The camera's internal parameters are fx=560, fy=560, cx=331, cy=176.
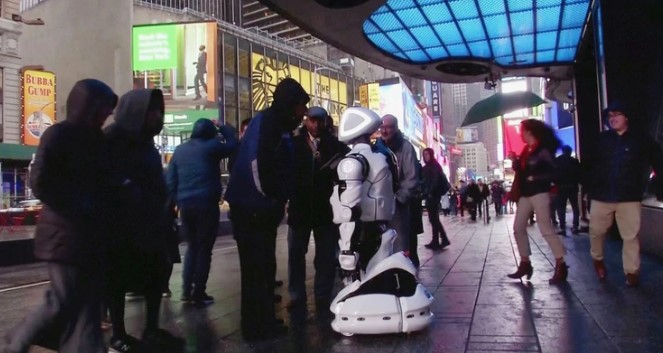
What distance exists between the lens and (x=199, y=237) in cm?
538

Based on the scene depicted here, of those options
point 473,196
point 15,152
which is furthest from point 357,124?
point 15,152

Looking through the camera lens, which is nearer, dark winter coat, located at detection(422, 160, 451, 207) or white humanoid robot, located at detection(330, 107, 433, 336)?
white humanoid robot, located at detection(330, 107, 433, 336)

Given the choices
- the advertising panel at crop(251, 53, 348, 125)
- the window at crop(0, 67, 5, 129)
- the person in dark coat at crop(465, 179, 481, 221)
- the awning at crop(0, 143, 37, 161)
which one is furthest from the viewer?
the advertising panel at crop(251, 53, 348, 125)

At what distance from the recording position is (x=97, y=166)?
3006 mm

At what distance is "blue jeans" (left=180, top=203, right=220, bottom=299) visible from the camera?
17.6 feet

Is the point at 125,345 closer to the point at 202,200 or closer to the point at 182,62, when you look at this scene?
the point at 202,200

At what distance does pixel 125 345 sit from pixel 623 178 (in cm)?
481

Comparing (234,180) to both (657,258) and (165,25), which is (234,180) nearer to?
(657,258)

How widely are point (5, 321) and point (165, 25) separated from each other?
3796cm

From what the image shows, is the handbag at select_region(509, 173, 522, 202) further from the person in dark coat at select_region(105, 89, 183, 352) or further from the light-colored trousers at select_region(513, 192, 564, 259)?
the person in dark coat at select_region(105, 89, 183, 352)

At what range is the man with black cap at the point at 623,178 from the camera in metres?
5.60

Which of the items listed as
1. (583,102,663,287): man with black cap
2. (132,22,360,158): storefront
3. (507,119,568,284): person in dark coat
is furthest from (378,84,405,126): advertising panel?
(583,102,663,287): man with black cap

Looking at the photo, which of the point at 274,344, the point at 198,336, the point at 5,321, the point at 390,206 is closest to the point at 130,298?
the point at 5,321

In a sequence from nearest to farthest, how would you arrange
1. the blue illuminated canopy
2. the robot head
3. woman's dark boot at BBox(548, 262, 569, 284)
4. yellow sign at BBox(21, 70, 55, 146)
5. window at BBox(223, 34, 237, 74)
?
the robot head, woman's dark boot at BBox(548, 262, 569, 284), the blue illuminated canopy, yellow sign at BBox(21, 70, 55, 146), window at BBox(223, 34, 237, 74)
